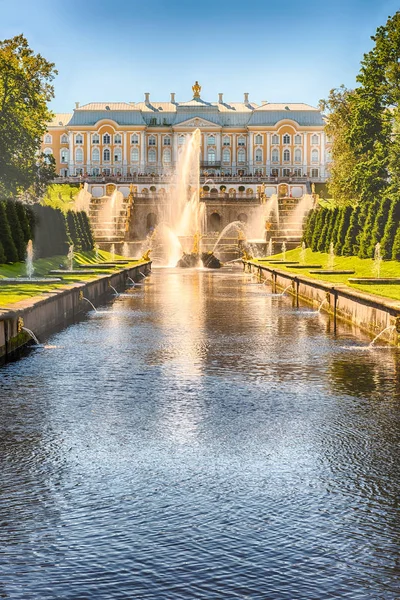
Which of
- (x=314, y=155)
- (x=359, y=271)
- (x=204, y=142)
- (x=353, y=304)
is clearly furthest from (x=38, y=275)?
(x=314, y=155)

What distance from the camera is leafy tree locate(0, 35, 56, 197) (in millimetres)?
48188

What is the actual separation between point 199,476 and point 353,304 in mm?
13628

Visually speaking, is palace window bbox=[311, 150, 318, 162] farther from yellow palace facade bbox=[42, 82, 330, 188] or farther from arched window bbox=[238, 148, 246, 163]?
arched window bbox=[238, 148, 246, 163]

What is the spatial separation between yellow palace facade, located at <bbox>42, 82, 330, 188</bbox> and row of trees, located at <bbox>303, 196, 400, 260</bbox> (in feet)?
271

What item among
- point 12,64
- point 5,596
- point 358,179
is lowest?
point 5,596

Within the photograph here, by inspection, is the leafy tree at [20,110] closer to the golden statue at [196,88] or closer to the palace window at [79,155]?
the palace window at [79,155]

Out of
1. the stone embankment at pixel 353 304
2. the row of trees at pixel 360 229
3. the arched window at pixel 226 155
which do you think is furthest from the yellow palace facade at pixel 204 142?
the stone embankment at pixel 353 304

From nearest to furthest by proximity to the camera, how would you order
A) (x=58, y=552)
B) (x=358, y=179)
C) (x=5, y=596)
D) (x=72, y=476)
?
1. (x=5, y=596)
2. (x=58, y=552)
3. (x=72, y=476)
4. (x=358, y=179)

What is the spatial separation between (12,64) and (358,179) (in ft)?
63.1

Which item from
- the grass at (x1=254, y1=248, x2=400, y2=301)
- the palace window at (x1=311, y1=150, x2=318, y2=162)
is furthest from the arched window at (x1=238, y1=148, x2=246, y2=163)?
the grass at (x1=254, y1=248, x2=400, y2=301)

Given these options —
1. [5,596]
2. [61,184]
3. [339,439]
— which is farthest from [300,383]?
[61,184]

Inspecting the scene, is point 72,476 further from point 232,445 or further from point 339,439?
point 339,439

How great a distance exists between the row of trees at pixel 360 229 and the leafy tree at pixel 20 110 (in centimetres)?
1699

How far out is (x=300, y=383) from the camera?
40.2ft
